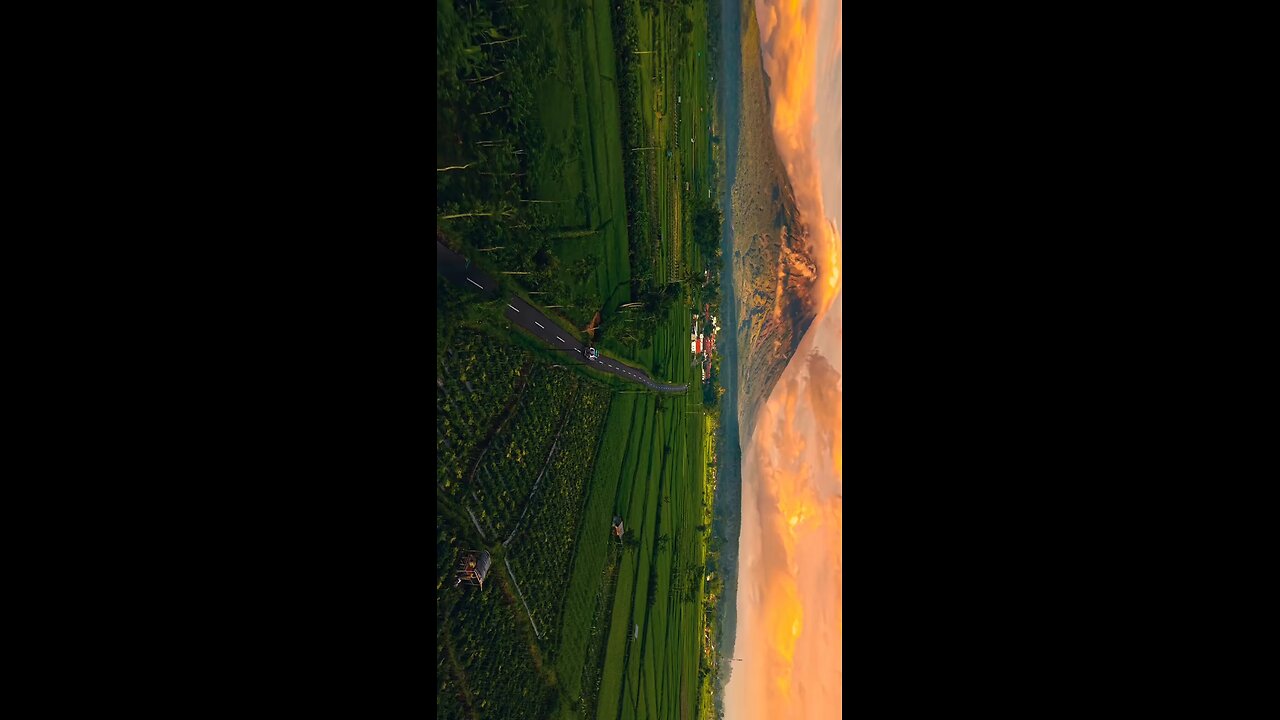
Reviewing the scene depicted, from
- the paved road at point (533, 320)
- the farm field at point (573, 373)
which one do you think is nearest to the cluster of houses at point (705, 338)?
the farm field at point (573, 373)

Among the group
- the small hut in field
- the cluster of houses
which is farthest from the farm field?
the cluster of houses

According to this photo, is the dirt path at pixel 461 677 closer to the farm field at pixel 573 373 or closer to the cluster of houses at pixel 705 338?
the farm field at pixel 573 373

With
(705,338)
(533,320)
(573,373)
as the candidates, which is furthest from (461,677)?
(705,338)

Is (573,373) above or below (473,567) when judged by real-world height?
above

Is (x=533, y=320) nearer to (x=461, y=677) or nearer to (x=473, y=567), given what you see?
(x=473, y=567)

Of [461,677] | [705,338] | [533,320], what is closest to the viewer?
[461,677]

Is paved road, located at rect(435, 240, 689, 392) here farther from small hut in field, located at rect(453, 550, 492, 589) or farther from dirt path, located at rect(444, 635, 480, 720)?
dirt path, located at rect(444, 635, 480, 720)
